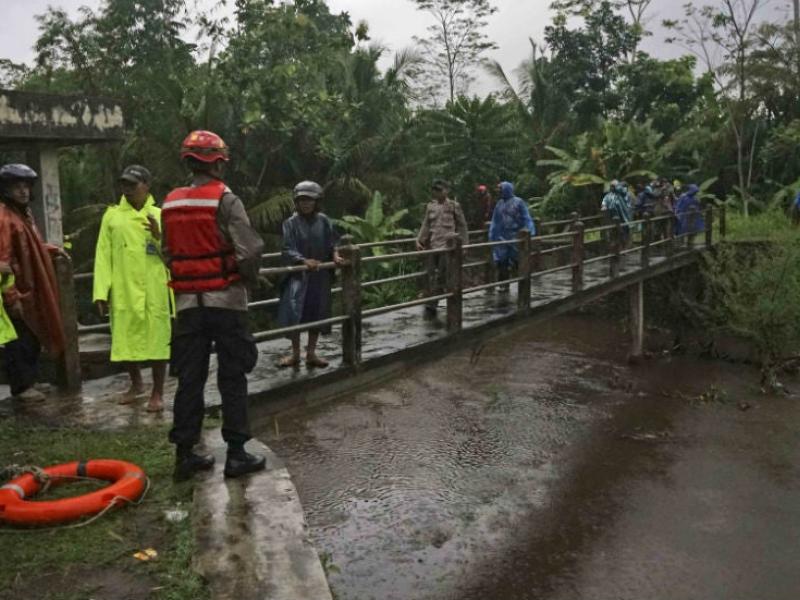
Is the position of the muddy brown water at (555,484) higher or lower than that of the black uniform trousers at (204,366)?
lower

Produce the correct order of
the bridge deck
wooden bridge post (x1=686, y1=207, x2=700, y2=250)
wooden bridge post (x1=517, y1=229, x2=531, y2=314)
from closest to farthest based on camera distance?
the bridge deck → wooden bridge post (x1=517, y1=229, x2=531, y2=314) → wooden bridge post (x1=686, y1=207, x2=700, y2=250)

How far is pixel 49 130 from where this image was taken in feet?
22.3

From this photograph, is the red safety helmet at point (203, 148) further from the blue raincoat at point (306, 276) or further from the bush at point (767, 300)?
the bush at point (767, 300)

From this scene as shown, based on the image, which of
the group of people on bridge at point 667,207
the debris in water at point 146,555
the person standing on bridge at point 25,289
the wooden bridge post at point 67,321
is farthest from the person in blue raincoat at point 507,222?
the debris in water at point 146,555

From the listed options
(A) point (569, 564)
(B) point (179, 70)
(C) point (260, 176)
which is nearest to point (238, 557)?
(A) point (569, 564)

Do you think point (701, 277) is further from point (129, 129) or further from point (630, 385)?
point (129, 129)

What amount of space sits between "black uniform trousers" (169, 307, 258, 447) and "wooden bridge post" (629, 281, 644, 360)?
11496mm

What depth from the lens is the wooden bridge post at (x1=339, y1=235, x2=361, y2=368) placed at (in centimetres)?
562

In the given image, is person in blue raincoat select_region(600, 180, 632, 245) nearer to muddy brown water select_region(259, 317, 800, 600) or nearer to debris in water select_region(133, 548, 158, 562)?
muddy brown water select_region(259, 317, 800, 600)

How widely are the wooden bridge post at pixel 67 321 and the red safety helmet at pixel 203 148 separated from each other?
67.6 inches

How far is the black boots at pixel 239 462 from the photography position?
3.86 metres

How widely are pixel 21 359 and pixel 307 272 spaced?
74.4 inches

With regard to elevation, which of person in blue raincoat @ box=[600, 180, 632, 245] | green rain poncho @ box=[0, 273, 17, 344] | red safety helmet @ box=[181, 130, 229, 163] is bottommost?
green rain poncho @ box=[0, 273, 17, 344]

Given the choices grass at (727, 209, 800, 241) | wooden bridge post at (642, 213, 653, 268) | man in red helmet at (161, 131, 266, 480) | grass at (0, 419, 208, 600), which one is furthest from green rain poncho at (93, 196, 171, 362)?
grass at (727, 209, 800, 241)
